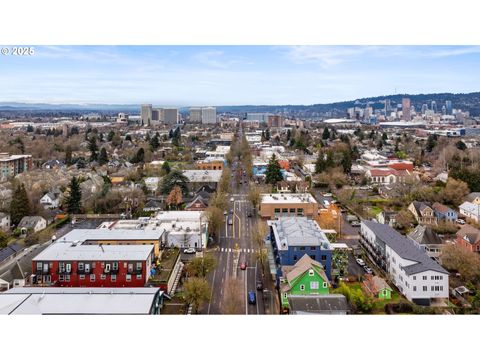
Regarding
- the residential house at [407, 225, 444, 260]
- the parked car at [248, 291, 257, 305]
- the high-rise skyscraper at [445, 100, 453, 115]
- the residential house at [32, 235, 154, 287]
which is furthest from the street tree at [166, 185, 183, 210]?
the high-rise skyscraper at [445, 100, 453, 115]

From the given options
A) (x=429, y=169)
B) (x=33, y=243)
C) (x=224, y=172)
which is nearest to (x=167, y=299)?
(x=33, y=243)

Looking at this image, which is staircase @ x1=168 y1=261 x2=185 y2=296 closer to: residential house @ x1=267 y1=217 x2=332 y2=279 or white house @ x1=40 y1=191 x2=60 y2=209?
residential house @ x1=267 y1=217 x2=332 y2=279

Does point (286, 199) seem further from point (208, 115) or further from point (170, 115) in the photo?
point (208, 115)

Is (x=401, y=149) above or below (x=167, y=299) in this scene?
above

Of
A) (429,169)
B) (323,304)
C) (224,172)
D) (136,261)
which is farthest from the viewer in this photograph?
(429,169)

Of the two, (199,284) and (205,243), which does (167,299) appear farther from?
(205,243)

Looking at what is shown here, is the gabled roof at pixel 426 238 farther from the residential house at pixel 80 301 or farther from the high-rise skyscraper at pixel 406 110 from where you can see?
the high-rise skyscraper at pixel 406 110
